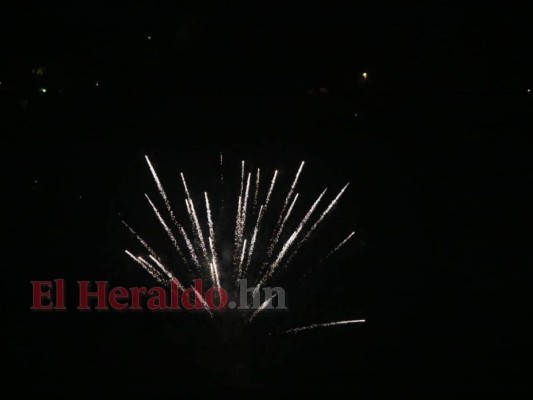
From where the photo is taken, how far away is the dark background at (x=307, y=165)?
26.7 ft

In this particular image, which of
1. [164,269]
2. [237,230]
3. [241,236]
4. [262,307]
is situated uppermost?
[237,230]

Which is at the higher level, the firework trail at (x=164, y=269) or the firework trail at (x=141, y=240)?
the firework trail at (x=141, y=240)

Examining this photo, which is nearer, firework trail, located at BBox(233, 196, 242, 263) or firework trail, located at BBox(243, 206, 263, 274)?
firework trail, located at BBox(243, 206, 263, 274)

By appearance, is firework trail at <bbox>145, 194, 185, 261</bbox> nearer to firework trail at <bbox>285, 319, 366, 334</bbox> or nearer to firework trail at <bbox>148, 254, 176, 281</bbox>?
firework trail at <bbox>148, 254, 176, 281</bbox>

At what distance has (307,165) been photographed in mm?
9320

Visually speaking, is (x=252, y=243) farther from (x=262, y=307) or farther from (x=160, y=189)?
(x=160, y=189)

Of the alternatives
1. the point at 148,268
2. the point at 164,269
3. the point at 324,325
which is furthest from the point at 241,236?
the point at 324,325

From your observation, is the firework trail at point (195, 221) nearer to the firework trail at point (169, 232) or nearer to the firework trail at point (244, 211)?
the firework trail at point (169, 232)

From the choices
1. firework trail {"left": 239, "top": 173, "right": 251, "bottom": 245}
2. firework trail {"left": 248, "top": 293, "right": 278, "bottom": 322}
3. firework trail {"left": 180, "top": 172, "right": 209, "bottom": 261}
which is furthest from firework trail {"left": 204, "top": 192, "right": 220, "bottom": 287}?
firework trail {"left": 248, "top": 293, "right": 278, "bottom": 322}

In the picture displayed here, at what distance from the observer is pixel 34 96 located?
348 inches

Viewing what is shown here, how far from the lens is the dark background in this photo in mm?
8133

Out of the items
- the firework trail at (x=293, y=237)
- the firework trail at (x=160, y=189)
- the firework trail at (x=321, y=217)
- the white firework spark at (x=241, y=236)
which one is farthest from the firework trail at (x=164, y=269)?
the firework trail at (x=321, y=217)

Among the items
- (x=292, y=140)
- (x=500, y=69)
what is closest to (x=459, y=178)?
(x=500, y=69)

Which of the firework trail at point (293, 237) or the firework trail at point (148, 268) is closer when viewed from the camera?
the firework trail at point (148, 268)
